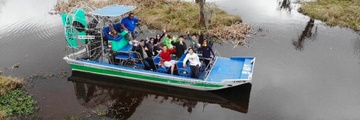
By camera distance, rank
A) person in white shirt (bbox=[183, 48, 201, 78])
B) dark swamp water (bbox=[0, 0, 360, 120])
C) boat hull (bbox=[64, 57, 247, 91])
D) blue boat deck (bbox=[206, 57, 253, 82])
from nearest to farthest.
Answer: dark swamp water (bbox=[0, 0, 360, 120]) → person in white shirt (bbox=[183, 48, 201, 78]) → boat hull (bbox=[64, 57, 247, 91]) → blue boat deck (bbox=[206, 57, 253, 82])

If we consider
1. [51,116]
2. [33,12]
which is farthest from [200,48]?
[33,12]

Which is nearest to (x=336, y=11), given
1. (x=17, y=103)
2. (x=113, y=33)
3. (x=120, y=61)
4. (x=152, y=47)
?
(x=152, y=47)

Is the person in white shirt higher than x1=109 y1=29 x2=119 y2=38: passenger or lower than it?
lower

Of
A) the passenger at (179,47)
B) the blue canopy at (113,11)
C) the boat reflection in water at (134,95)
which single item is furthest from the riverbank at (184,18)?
the boat reflection in water at (134,95)

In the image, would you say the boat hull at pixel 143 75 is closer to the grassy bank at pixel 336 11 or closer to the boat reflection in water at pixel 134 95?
the boat reflection in water at pixel 134 95

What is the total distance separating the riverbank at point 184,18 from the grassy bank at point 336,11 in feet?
20.0

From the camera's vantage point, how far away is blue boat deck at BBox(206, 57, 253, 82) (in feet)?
47.0

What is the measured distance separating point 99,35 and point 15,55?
6.51 metres

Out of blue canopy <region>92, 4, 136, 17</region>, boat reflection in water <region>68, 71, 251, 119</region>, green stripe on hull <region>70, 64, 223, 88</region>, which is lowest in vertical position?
boat reflection in water <region>68, 71, 251, 119</region>

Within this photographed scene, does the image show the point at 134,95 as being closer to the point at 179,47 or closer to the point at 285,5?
the point at 179,47

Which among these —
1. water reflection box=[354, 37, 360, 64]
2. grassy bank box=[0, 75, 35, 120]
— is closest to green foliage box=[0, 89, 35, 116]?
grassy bank box=[0, 75, 35, 120]

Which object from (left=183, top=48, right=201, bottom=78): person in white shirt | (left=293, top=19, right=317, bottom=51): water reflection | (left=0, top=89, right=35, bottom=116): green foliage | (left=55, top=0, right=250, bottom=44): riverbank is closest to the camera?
(left=0, top=89, right=35, bottom=116): green foliage

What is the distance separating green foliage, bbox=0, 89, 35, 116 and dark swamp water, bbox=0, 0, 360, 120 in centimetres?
40

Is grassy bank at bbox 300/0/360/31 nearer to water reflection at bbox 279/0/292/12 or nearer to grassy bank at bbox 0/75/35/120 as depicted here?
water reflection at bbox 279/0/292/12
